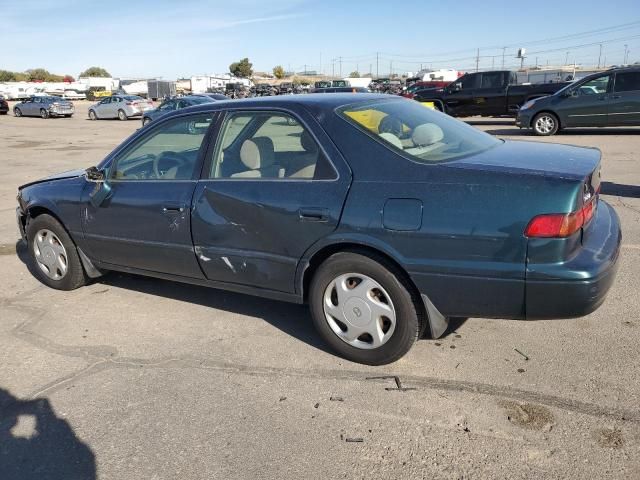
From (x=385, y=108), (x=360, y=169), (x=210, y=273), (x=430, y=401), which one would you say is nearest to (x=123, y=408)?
(x=210, y=273)

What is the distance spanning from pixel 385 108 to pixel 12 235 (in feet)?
17.8

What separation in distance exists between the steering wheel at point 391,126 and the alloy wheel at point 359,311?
92 cm

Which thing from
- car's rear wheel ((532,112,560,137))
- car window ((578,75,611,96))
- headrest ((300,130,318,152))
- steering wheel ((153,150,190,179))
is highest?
car window ((578,75,611,96))

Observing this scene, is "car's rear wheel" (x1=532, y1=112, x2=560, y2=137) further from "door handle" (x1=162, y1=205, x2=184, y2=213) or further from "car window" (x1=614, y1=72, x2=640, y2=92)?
"door handle" (x1=162, y1=205, x2=184, y2=213)

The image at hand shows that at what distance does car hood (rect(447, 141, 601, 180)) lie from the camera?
9.78 ft

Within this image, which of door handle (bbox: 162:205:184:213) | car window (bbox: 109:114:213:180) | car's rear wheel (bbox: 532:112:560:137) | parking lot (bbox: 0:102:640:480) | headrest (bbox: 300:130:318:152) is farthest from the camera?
car's rear wheel (bbox: 532:112:560:137)

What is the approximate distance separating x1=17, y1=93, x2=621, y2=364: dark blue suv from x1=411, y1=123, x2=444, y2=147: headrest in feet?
0.04

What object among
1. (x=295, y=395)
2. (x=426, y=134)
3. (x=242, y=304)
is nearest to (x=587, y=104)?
(x=426, y=134)

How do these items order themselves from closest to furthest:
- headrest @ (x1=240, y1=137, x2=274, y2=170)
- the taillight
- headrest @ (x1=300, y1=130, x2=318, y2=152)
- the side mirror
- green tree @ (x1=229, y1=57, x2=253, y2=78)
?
1. the taillight
2. headrest @ (x1=300, y1=130, x2=318, y2=152)
3. headrest @ (x1=240, y1=137, x2=274, y2=170)
4. the side mirror
5. green tree @ (x1=229, y1=57, x2=253, y2=78)

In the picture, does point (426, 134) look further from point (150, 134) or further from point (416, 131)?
point (150, 134)

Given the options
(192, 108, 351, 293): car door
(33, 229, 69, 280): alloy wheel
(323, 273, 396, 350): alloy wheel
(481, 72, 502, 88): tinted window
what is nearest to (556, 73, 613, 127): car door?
(481, 72, 502, 88): tinted window

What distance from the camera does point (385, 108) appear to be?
3.82 m

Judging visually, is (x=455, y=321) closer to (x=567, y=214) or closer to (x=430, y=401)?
(x=430, y=401)

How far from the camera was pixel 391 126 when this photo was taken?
3.55 meters
